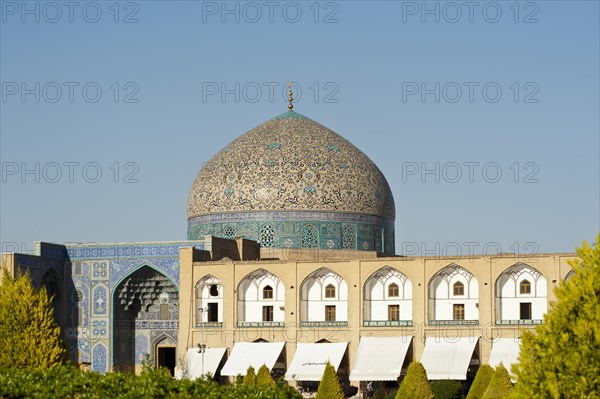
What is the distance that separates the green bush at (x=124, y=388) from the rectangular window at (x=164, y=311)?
21.6 m

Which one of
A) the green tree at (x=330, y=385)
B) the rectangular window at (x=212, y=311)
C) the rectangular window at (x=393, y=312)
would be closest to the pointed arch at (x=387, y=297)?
the rectangular window at (x=393, y=312)

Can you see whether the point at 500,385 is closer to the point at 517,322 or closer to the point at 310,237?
the point at 517,322

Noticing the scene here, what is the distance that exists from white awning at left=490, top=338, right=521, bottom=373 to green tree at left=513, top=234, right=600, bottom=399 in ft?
61.8

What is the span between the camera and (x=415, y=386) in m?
30.0

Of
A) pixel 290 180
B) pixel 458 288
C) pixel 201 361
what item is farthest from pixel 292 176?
pixel 458 288

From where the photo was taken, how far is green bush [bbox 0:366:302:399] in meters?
18.0

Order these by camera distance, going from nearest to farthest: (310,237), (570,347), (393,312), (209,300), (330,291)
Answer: (570,347)
(393,312)
(330,291)
(209,300)
(310,237)

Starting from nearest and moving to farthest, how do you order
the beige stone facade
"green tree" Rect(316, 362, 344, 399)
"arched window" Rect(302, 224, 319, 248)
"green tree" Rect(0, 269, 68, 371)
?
"green tree" Rect(0, 269, 68, 371), "green tree" Rect(316, 362, 344, 399), the beige stone facade, "arched window" Rect(302, 224, 319, 248)

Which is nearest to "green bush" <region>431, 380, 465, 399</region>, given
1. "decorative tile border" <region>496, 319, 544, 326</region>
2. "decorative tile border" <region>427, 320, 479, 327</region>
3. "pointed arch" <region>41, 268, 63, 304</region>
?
"decorative tile border" <region>427, 320, 479, 327</region>

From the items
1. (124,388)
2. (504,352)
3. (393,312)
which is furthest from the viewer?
(393,312)

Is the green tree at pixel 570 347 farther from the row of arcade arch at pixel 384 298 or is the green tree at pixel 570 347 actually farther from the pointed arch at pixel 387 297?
the pointed arch at pixel 387 297

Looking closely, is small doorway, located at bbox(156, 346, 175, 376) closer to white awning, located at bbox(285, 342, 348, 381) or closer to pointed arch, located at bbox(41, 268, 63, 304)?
pointed arch, located at bbox(41, 268, 63, 304)

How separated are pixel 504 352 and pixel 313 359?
5.59 metres

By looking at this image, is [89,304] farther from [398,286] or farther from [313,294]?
[398,286]
